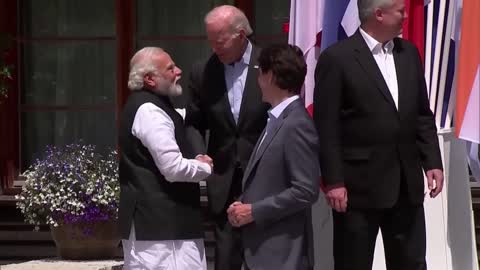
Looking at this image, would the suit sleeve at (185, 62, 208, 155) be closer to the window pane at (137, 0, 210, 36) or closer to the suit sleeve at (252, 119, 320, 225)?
the suit sleeve at (252, 119, 320, 225)

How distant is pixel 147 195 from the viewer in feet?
16.4

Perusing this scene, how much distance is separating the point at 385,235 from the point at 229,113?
952mm

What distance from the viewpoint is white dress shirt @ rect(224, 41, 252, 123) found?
5.29 m

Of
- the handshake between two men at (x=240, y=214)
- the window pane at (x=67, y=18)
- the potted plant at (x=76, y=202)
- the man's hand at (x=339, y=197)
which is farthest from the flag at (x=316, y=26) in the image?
the window pane at (x=67, y=18)

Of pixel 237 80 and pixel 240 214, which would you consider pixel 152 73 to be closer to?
pixel 237 80

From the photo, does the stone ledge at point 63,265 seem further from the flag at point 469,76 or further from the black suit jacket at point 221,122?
the flag at point 469,76

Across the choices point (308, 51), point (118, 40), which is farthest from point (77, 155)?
point (308, 51)

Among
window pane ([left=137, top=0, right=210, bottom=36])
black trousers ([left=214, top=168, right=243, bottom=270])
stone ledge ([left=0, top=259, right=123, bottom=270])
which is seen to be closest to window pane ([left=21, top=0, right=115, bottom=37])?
window pane ([left=137, top=0, right=210, bottom=36])

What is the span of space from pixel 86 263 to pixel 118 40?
1880 millimetres

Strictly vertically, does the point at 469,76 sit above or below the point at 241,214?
above

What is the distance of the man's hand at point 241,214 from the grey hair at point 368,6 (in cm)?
102

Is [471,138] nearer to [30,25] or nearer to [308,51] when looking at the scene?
[308,51]

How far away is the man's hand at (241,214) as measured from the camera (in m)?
4.52

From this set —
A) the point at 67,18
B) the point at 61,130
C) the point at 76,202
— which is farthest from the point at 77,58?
the point at 76,202
